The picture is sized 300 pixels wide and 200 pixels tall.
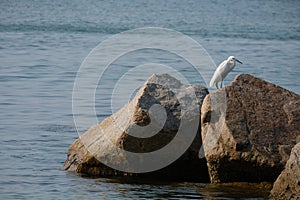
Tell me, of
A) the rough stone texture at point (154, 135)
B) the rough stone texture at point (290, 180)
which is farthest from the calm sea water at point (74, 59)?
the rough stone texture at point (290, 180)

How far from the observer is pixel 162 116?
842cm

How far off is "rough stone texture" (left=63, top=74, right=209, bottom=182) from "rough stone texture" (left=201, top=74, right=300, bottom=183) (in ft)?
0.95

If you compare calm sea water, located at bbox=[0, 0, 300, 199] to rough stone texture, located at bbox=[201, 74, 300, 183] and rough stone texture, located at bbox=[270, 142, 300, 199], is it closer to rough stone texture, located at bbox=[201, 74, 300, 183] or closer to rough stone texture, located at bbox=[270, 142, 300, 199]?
rough stone texture, located at bbox=[201, 74, 300, 183]

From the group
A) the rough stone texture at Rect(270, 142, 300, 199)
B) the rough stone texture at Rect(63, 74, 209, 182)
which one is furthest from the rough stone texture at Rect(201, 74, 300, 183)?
the rough stone texture at Rect(270, 142, 300, 199)

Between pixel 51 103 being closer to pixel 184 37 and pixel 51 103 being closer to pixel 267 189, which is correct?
pixel 267 189

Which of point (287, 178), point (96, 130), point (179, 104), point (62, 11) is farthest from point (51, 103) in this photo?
point (62, 11)

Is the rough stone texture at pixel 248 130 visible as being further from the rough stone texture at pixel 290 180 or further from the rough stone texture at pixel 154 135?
the rough stone texture at pixel 290 180

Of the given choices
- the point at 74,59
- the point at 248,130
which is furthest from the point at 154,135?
the point at 74,59

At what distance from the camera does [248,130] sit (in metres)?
8.11

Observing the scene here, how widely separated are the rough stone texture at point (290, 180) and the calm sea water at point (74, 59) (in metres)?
0.52

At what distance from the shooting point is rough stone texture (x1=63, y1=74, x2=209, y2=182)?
841 cm

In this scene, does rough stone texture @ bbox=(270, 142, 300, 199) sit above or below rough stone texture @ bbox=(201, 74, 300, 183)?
below

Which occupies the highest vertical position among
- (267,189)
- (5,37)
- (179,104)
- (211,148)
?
(5,37)

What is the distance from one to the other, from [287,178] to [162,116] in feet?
5.75
